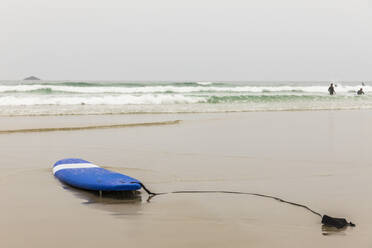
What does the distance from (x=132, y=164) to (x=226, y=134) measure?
11.2ft

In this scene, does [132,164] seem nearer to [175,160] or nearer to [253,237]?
[175,160]

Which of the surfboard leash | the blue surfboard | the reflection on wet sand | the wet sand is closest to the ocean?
the wet sand

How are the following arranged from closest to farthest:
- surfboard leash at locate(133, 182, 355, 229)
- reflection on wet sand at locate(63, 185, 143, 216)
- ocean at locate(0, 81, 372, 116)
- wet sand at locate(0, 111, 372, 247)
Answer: wet sand at locate(0, 111, 372, 247) < surfboard leash at locate(133, 182, 355, 229) < reflection on wet sand at locate(63, 185, 143, 216) < ocean at locate(0, 81, 372, 116)

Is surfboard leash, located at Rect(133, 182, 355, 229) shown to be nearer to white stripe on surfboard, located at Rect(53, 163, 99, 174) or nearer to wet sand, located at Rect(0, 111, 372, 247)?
wet sand, located at Rect(0, 111, 372, 247)

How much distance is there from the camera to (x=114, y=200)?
4.10 metres

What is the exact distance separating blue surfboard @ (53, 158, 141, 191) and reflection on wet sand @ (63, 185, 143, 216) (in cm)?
7

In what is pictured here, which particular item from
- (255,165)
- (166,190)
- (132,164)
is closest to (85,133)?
(132,164)

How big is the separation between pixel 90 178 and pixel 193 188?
3.36ft

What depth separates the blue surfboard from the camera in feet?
13.8

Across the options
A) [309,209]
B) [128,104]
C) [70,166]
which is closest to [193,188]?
[309,209]

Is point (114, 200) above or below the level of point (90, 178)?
below

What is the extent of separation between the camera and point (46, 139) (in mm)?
8281

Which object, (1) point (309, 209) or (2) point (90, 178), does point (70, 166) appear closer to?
(2) point (90, 178)

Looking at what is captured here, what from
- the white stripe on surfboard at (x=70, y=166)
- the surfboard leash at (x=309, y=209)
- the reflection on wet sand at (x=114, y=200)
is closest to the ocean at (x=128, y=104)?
the white stripe on surfboard at (x=70, y=166)
